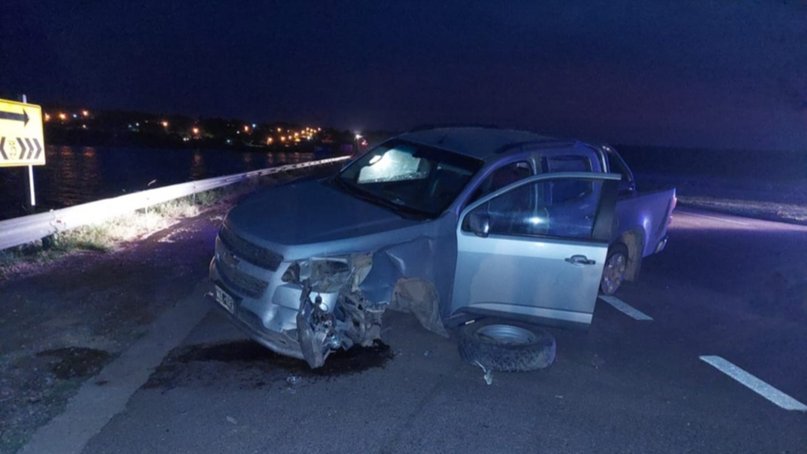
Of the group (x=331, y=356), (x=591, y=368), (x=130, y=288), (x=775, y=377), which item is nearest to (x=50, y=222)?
(x=130, y=288)

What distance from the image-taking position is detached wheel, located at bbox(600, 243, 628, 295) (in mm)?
7297

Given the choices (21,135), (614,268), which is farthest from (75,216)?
(614,268)

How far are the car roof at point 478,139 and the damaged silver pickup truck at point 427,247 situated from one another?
2cm

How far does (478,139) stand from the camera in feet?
20.4

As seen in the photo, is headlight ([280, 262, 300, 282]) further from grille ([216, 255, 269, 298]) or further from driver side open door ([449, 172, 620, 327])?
driver side open door ([449, 172, 620, 327])

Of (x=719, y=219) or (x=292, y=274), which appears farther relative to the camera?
(x=719, y=219)

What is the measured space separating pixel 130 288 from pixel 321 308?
125 inches

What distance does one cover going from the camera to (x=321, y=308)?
445 cm

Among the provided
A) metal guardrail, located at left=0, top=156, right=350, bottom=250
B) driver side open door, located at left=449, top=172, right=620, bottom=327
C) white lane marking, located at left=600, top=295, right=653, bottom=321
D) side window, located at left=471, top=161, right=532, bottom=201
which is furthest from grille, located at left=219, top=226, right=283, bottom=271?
white lane marking, located at left=600, top=295, right=653, bottom=321

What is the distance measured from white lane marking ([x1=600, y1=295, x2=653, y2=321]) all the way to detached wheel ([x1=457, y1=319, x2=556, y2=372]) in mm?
2065

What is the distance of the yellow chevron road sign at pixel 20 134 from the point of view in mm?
7859

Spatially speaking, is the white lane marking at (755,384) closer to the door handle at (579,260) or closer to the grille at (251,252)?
the door handle at (579,260)

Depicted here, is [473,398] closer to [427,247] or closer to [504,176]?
[427,247]

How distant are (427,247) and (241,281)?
5.33ft
